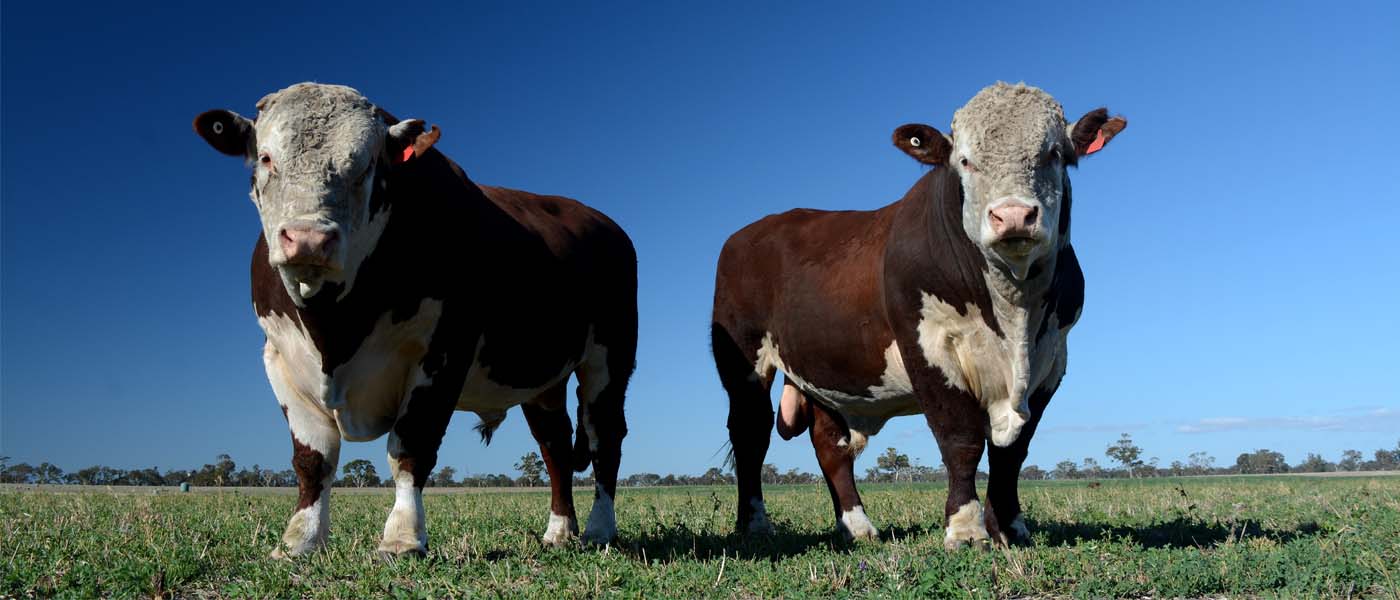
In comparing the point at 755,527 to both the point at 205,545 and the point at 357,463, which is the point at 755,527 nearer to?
the point at 205,545

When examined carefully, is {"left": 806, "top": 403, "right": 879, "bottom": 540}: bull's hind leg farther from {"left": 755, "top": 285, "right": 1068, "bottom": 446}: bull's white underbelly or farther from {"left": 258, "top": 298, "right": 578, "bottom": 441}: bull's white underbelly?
{"left": 258, "top": 298, "right": 578, "bottom": 441}: bull's white underbelly

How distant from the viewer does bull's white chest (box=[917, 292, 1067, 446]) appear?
7254mm

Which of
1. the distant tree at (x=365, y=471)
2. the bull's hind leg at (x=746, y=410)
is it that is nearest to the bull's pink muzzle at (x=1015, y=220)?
the bull's hind leg at (x=746, y=410)

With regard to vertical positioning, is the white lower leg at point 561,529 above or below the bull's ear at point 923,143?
below

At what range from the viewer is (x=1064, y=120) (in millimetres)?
7355

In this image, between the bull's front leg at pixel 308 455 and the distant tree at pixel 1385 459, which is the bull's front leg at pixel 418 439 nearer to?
the bull's front leg at pixel 308 455

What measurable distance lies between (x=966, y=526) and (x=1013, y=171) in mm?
2379

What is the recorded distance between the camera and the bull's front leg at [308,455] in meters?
7.02

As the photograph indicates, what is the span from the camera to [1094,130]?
743cm

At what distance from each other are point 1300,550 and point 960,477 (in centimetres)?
203

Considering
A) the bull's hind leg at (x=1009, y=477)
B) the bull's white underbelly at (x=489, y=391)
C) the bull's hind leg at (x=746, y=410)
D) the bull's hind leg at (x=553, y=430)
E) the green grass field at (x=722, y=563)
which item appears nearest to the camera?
the green grass field at (x=722, y=563)

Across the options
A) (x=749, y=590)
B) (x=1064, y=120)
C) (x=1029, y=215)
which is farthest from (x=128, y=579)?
(x=1064, y=120)

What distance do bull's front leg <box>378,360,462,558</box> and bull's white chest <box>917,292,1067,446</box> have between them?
335 cm

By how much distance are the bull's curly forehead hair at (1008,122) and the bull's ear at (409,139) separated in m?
3.54
